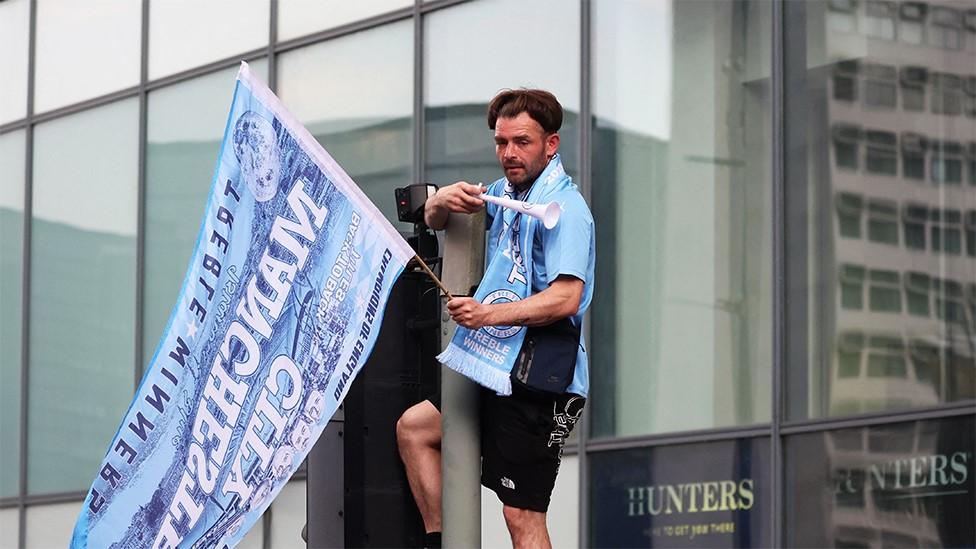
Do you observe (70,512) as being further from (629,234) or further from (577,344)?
(577,344)

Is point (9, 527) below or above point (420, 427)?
above

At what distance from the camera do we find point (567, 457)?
13.3m

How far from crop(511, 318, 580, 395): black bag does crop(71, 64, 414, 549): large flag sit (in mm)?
441

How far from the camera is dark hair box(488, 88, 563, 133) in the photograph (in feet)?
17.5

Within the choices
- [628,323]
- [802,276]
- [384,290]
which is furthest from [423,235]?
[628,323]

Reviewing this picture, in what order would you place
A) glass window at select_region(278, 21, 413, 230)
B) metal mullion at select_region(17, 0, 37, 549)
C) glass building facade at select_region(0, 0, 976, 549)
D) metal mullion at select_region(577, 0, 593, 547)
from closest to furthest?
1. glass building facade at select_region(0, 0, 976, 549)
2. metal mullion at select_region(577, 0, 593, 547)
3. glass window at select_region(278, 21, 413, 230)
4. metal mullion at select_region(17, 0, 37, 549)

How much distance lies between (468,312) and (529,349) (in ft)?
1.03

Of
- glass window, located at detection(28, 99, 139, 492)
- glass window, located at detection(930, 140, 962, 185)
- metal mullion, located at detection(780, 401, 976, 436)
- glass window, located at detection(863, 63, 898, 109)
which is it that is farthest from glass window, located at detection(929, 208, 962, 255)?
glass window, located at detection(28, 99, 139, 492)

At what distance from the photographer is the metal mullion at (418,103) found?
1477 cm

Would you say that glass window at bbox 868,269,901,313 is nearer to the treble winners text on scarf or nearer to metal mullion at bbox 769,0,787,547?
metal mullion at bbox 769,0,787,547

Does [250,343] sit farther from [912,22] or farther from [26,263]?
[26,263]

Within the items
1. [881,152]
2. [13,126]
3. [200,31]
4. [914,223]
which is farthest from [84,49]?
[914,223]

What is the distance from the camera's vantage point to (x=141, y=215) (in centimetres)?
1773

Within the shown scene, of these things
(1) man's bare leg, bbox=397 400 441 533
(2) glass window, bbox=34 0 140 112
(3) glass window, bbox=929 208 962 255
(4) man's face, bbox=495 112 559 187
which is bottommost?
(1) man's bare leg, bbox=397 400 441 533
